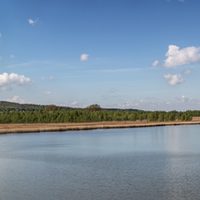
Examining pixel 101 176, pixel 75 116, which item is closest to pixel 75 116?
pixel 75 116

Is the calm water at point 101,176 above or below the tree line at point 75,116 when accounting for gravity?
below

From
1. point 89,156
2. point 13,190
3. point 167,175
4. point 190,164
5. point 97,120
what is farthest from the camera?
point 97,120

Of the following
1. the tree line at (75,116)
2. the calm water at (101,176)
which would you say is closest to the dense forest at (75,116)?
the tree line at (75,116)

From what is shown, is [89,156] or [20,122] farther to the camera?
[20,122]

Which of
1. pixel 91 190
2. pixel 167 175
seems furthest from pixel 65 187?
pixel 167 175

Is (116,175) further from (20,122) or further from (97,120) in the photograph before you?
(97,120)

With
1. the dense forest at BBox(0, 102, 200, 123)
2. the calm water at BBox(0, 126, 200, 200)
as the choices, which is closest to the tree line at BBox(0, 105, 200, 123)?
the dense forest at BBox(0, 102, 200, 123)

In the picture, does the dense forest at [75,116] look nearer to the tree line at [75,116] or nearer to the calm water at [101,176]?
the tree line at [75,116]

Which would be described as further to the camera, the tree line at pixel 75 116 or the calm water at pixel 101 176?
the tree line at pixel 75 116

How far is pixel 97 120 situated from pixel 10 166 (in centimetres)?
9532

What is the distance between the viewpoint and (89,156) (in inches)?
1676

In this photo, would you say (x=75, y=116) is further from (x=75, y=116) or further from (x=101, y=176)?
(x=101, y=176)

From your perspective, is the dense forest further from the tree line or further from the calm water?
the calm water

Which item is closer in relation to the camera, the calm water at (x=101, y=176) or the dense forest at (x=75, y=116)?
the calm water at (x=101, y=176)
